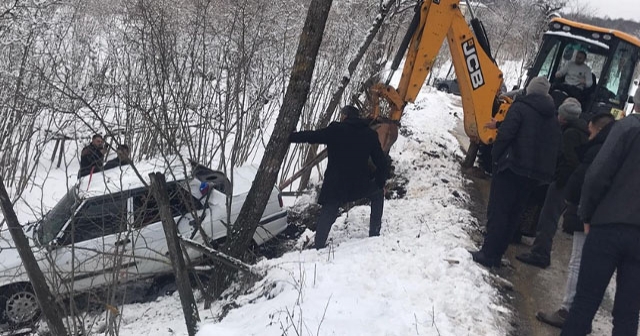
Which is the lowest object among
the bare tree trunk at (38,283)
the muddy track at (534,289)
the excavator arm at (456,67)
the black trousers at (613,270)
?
the bare tree trunk at (38,283)

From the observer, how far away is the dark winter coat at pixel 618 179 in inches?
156

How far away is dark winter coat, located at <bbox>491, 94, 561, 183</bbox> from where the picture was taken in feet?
18.8

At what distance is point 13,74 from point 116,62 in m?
2.46

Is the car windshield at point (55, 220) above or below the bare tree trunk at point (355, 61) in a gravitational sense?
below

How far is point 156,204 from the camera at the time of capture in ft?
23.4

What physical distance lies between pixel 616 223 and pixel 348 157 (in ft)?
10.4

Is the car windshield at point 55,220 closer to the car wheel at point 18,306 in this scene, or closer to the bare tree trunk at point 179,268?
the car wheel at point 18,306

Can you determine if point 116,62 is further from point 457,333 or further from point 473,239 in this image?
point 457,333

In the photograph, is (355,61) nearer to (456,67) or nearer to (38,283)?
(456,67)

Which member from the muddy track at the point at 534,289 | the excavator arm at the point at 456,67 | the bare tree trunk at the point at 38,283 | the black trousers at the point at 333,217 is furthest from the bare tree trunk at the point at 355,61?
the bare tree trunk at the point at 38,283

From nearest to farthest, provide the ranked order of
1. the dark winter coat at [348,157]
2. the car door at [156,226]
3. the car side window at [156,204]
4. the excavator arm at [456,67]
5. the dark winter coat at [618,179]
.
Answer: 1. the dark winter coat at [618,179]
2. the dark winter coat at [348,157]
3. the car side window at [156,204]
4. the car door at [156,226]
5. the excavator arm at [456,67]

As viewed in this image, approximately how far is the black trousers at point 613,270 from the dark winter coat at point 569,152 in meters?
2.31

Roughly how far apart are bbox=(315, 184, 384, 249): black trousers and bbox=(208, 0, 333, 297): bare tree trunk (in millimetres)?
736

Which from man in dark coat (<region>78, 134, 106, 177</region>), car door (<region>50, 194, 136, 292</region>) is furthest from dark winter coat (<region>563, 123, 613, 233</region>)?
man in dark coat (<region>78, 134, 106, 177</region>)
